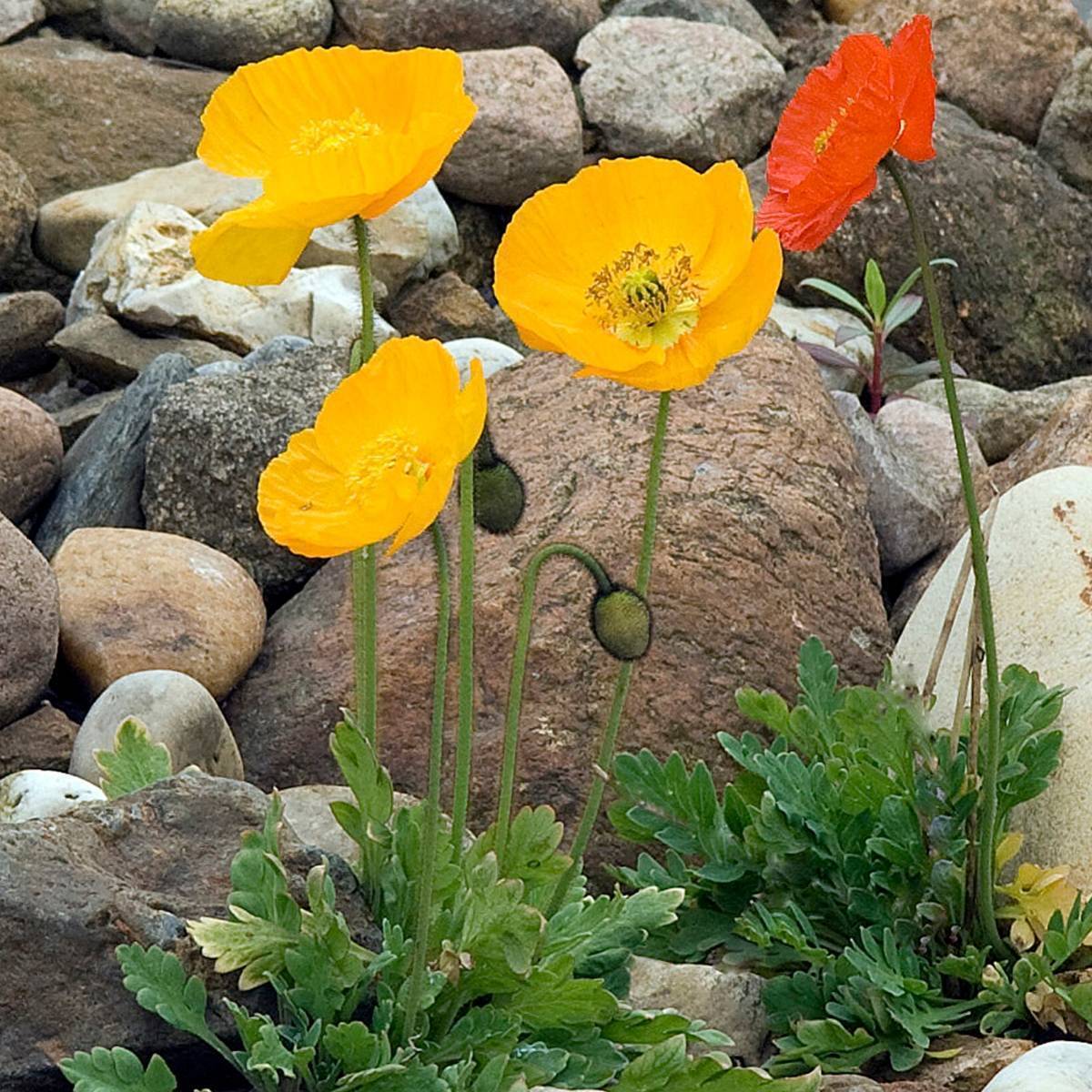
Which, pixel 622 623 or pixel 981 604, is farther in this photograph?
pixel 981 604

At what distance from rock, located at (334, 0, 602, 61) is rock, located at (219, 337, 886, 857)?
4048 mm

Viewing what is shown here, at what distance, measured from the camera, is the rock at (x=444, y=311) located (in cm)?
666

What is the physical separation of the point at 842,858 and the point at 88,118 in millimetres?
5307

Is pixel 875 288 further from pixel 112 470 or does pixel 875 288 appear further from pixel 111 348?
pixel 112 470

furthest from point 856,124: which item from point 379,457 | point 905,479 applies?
point 905,479

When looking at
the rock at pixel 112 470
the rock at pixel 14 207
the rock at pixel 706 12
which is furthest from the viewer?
the rock at pixel 706 12

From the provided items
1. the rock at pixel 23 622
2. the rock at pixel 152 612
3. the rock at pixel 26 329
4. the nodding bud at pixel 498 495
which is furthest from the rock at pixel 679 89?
the nodding bud at pixel 498 495

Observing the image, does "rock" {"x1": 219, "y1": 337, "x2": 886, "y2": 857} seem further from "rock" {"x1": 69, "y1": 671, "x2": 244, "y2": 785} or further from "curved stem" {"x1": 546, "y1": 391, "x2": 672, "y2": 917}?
"curved stem" {"x1": 546, "y1": 391, "x2": 672, "y2": 917}

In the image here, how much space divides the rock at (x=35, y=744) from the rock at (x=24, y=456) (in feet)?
2.93

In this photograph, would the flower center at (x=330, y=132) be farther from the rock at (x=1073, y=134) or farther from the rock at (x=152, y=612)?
the rock at (x=1073, y=134)

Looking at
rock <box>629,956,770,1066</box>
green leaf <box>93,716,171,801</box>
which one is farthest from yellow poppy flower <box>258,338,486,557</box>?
rock <box>629,956,770,1066</box>

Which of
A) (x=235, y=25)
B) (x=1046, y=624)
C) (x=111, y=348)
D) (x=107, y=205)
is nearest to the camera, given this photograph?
(x=1046, y=624)

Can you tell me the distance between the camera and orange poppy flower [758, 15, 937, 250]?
2229mm

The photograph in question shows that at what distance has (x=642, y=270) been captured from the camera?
86.7 inches
